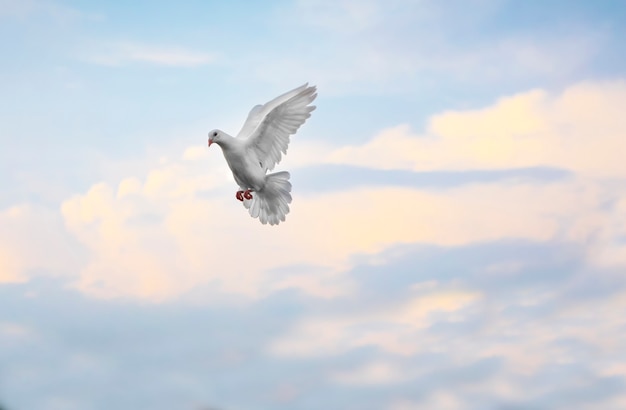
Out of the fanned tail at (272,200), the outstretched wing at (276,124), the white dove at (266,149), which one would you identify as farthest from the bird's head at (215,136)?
the fanned tail at (272,200)

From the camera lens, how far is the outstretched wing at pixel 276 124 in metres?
31.2

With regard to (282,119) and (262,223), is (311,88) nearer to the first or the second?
(282,119)

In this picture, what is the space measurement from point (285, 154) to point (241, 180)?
1.72 metres

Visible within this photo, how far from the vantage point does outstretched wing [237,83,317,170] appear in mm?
31188

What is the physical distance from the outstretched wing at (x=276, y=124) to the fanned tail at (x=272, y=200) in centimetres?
55

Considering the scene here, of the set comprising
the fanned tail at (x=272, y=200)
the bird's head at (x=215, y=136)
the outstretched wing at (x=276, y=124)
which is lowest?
the fanned tail at (x=272, y=200)

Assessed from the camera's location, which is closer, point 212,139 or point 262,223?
point 212,139

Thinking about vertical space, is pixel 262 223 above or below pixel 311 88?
below

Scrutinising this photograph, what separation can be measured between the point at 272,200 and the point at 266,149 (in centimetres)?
188

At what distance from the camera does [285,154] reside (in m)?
32.2

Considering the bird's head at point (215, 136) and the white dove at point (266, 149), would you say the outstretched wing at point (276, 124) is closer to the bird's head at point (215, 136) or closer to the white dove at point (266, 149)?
the white dove at point (266, 149)

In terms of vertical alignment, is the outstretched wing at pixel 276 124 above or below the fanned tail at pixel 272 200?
above

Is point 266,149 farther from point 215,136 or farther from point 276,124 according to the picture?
point 215,136

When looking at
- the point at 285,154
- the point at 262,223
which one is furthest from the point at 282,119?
the point at 262,223
